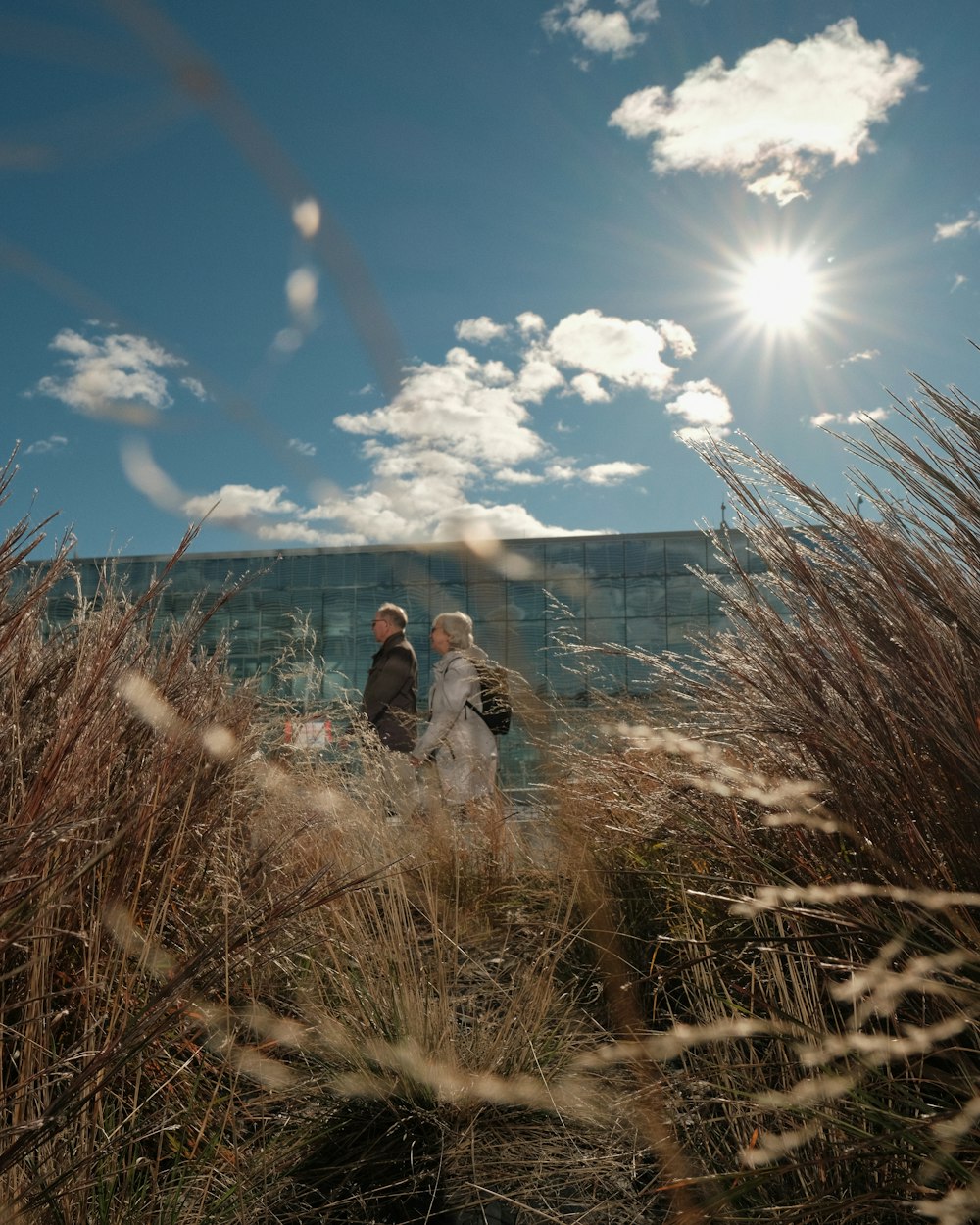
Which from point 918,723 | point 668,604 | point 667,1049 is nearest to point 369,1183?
point 667,1049

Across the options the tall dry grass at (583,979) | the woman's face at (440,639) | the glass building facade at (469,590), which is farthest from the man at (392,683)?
the glass building facade at (469,590)

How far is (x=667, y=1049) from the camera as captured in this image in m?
2.21

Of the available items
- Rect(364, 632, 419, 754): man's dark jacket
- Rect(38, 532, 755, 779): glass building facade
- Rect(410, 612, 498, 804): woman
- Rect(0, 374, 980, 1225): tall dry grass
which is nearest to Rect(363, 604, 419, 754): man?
Rect(364, 632, 419, 754): man's dark jacket

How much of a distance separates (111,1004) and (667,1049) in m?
1.14

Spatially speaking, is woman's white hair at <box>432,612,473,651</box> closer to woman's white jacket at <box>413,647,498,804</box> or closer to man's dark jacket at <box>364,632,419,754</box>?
woman's white jacket at <box>413,647,498,804</box>

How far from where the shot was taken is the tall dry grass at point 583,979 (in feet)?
4.82

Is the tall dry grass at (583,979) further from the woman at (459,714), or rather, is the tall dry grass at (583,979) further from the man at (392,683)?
the man at (392,683)

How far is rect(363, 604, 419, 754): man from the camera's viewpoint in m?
6.53

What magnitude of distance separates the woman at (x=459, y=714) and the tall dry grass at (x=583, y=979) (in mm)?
2092

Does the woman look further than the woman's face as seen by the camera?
No

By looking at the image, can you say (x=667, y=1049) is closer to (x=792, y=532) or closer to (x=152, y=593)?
(x=792, y=532)

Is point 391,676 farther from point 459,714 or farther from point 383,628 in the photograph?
point 459,714

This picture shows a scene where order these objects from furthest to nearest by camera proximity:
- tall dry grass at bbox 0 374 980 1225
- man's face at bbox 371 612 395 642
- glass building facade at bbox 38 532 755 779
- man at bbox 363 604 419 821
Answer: glass building facade at bbox 38 532 755 779 < man's face at bbox 371 612 395 642 < man at bbox 363 604 419 821 < tall dry grass at bbox 0 374 980 1225

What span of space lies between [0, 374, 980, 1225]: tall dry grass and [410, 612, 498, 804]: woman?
209cm
